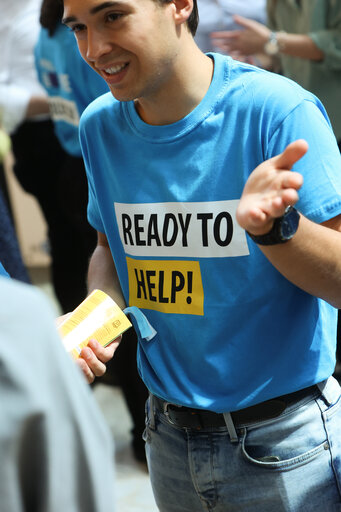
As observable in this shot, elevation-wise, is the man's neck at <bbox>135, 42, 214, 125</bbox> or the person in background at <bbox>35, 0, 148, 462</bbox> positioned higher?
the man's neck at <bbox>135, 42, 214, 125</bbox>

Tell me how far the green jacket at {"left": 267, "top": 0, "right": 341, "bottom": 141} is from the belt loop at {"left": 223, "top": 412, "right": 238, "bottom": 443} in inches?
61.4

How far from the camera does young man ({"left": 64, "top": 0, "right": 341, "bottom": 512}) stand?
126 centimetres

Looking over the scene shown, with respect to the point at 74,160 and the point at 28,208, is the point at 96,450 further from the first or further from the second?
the point at 28,208

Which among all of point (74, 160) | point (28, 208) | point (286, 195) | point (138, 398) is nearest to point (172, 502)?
point (286, 195)

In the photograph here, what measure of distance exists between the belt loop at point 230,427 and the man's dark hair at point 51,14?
5.06 feet

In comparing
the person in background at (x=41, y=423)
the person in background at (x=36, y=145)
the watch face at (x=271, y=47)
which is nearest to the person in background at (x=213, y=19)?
the watch face at (x=271, y=47)

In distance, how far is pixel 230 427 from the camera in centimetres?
130

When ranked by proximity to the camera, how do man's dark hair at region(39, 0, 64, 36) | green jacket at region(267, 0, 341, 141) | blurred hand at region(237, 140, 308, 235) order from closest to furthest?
blurred hand at region(237, 140, 308, 235)
man's dark hair at region(39, 0, 64, 36)
green jacket at region(267, 0, 341, 141)

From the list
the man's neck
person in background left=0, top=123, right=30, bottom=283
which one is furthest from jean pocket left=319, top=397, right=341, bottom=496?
person in background left=0, top=123, right=30, bottom=283

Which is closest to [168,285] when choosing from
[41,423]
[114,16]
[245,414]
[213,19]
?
[245,414]

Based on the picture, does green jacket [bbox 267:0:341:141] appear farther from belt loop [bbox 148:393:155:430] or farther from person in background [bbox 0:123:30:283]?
belt loop [bbox 148:393:155:430]

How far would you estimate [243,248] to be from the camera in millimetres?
1255

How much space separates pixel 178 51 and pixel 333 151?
1.09ft

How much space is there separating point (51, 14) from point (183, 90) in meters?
1.37
